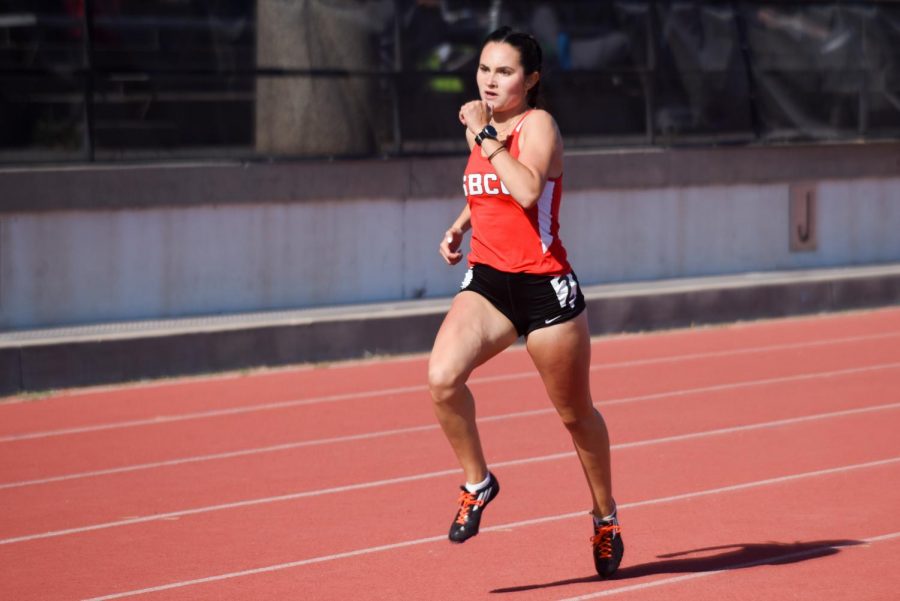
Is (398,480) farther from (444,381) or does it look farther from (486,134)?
(486,134)

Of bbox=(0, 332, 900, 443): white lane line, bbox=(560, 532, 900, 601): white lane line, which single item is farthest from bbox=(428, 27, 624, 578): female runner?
bbox=(0, 332, 900, 443): white lane line

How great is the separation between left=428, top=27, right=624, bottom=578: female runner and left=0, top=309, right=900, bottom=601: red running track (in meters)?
0.68

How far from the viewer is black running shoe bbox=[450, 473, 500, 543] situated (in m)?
5.95

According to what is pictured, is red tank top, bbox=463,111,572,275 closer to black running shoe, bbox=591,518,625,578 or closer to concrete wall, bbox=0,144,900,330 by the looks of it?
black running shoe, bbox=591,518,625,578

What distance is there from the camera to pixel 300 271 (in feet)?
47.8

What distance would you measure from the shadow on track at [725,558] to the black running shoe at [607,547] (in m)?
0.10

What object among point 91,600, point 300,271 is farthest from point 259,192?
point 91,600

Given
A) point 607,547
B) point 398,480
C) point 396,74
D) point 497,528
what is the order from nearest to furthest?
point 607,547 < point 497,528 < point 398,480 < point 396,74

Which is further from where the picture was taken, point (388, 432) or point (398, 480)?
point (388, 432)

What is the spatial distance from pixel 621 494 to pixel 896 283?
992cm

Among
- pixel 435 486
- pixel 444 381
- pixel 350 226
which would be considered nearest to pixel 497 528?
pixel 435 486

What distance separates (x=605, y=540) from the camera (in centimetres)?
616

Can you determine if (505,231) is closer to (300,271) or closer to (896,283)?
(300,271)

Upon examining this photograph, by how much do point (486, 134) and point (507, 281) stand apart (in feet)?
1.83
